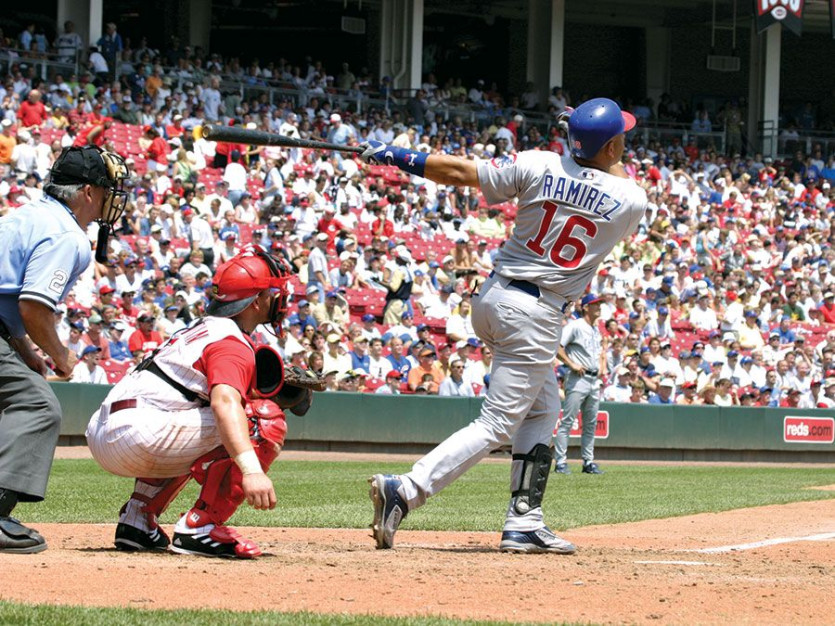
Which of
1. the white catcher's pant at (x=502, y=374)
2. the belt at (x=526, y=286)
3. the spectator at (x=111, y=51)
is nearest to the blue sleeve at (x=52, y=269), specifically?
the white catcher's pant at (x=502, y=374)

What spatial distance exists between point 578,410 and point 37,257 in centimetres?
959

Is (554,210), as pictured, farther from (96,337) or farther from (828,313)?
(828,313)

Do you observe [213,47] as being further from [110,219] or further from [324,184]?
[110,219]

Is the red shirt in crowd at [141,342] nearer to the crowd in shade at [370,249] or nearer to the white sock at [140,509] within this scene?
the crowd in shade at [370,249]

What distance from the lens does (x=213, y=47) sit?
37812 mm

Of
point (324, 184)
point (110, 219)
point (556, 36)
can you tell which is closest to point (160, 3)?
point (556, 36)

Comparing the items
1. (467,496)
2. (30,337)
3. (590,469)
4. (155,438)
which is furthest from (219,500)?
(590,469)

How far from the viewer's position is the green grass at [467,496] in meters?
8.42

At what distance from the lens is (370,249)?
791 inches

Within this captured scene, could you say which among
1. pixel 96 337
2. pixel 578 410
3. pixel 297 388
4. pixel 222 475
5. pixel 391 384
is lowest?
pixel 391 384

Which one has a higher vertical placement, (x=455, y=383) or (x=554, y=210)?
(x=554, y=210)

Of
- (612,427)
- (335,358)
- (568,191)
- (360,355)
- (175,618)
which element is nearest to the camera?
(175,618)

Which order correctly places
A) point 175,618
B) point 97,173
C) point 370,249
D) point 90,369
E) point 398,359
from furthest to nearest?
point 370,249
point 398,359
point 90,369
point 97,173
point 175,618

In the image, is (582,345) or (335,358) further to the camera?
(335,358)
